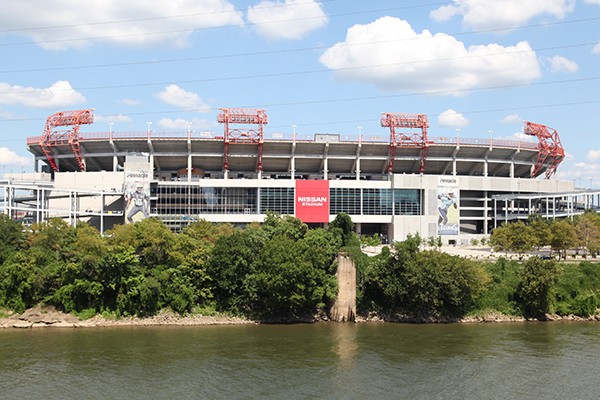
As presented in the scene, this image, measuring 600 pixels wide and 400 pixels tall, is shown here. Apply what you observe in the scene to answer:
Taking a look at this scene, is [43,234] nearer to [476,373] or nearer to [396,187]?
[476,373]

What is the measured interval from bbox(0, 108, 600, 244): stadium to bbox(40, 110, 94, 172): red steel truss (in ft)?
0.48

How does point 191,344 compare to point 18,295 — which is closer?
point 191,344

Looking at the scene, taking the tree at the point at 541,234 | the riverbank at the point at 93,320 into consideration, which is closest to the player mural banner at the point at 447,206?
the tree at the point at 541,234

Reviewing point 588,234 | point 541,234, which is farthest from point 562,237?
point 588,234

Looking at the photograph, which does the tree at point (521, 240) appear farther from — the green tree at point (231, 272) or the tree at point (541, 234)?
the green tree at point (231, 272)

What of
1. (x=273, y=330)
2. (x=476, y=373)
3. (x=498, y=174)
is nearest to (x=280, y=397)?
(x=476, y=373)

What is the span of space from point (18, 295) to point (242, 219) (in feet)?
125

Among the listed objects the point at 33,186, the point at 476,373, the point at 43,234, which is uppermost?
the point at 33,186

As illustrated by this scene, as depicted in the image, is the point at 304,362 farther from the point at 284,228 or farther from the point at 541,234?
the point at 541,234

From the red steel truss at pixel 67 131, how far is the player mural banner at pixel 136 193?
11.0 metres

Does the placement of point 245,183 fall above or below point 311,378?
above

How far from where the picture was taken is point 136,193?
252 feet

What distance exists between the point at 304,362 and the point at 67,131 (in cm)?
6335

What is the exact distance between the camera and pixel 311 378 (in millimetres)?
31312
